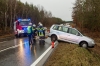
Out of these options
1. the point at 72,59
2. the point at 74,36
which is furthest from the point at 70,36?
the point at 72,59

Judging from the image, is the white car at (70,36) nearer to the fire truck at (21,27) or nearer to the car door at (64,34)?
the car door at (64,34)

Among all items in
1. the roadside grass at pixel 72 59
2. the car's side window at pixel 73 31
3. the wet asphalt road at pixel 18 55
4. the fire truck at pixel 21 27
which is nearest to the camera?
the roadside grass at pixel 72 59

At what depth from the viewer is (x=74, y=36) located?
20.9 metres

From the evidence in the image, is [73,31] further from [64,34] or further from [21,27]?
[21,27]

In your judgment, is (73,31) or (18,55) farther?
(73,31)

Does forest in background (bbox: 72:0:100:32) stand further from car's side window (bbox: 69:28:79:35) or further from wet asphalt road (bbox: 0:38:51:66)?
wet asphalt road (bbox: 0:38:51:66)

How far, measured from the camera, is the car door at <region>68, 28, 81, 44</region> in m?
20.8

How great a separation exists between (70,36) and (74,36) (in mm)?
422

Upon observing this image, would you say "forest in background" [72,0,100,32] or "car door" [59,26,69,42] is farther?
"forest in background" [72,0,100,32]

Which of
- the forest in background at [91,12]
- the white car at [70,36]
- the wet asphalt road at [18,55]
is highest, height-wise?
the forest in background at [91,12]

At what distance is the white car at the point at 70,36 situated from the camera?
66.9ft

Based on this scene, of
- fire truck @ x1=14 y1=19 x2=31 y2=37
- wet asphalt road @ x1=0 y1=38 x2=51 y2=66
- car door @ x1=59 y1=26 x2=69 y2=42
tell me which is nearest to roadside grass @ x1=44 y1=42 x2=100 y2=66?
wet asphalt road @ x1=0 y1=38 x2=51 y2=66

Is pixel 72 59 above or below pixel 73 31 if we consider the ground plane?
below

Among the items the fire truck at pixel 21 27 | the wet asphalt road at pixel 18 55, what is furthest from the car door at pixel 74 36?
the fire truck at pixel 21 27
